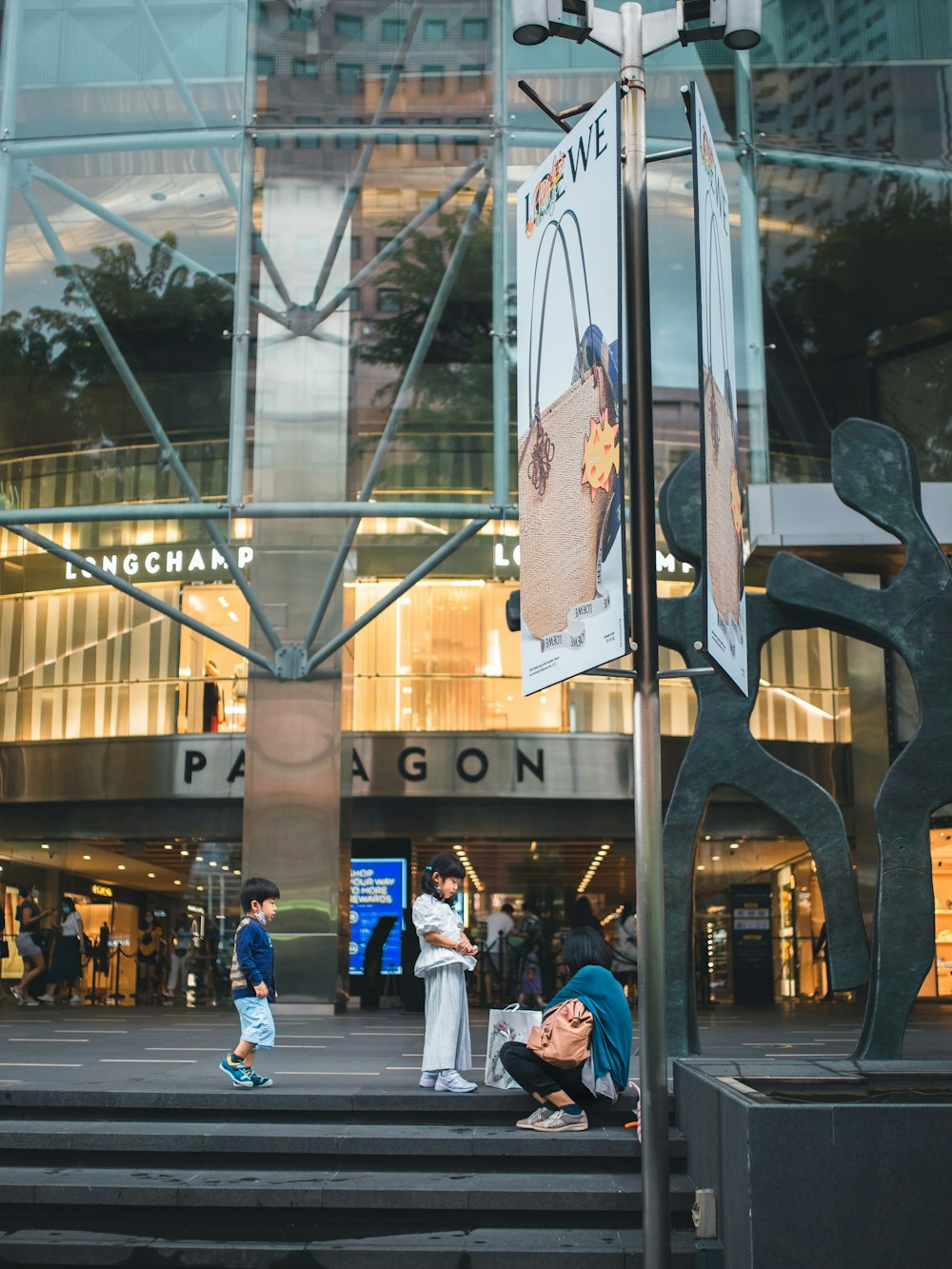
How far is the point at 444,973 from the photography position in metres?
9.34

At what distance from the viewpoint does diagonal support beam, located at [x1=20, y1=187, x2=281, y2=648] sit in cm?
1706

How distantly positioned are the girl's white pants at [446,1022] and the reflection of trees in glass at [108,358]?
38.0ft

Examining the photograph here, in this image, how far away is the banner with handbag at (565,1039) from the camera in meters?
8.32

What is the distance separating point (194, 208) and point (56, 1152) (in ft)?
44.0

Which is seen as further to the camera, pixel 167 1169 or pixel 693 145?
pixel 167 1169

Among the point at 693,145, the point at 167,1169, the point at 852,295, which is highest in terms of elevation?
the point at 852,295

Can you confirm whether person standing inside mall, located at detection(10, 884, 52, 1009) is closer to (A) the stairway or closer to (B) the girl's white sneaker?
(A) the stairway

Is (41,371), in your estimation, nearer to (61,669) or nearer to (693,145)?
(61,669)

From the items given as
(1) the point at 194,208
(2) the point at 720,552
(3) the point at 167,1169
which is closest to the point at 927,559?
(2) the point at 720,552

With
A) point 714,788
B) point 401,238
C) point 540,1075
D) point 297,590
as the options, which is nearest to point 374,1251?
point 540,1075

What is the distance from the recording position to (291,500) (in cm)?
1808

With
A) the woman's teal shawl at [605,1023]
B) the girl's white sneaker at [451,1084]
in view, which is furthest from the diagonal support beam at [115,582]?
the woman's teal shawl at [605,1023]

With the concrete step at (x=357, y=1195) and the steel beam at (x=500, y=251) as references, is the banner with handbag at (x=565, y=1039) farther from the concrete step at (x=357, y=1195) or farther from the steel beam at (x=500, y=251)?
the steel beam at (x=500, y=251)

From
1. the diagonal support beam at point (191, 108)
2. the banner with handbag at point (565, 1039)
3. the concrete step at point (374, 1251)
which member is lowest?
the concrete step at point (374, 1251)
